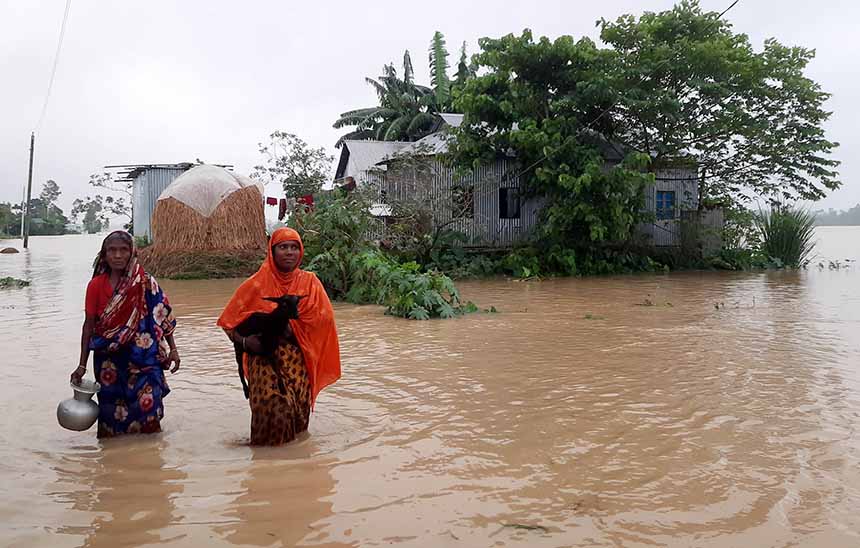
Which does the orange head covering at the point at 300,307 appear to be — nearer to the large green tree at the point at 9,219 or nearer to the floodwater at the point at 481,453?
the floodwater at the point at 481,453

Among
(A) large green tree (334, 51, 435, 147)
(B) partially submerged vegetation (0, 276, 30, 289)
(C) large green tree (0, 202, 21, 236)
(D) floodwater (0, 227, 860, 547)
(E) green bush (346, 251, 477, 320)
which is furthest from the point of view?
(C) large green tree (0, 202, 21, 236)

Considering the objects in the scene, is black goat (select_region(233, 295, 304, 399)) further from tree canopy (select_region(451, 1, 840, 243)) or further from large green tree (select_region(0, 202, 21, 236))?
large green tree (select_region(0, 202, 21, 236))

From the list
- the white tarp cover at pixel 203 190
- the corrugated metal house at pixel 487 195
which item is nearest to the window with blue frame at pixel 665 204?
the corrugated metal house at pixel 487 195

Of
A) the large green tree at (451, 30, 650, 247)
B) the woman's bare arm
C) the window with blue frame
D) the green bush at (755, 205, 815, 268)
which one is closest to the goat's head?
the woman's bare arm

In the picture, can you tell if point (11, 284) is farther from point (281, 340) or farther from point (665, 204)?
point (665, 204)

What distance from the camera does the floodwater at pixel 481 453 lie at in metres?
2.86

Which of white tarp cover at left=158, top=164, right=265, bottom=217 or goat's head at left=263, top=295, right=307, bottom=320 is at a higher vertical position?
white tarp cover at left=158, top=164, right=265, bottom=217

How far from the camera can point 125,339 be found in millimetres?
3852

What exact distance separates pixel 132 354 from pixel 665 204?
18.3 meters

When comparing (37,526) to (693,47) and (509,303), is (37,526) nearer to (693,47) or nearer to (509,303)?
(509,303)

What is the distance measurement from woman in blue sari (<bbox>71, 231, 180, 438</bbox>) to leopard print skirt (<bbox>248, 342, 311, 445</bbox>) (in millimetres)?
577

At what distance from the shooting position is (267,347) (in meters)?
3.82

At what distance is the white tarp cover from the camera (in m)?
16.3

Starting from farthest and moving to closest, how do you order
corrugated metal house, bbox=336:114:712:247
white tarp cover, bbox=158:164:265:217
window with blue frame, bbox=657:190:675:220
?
1. window with blue frame, bbox=657:190:675:220
2. corrugated metal house, bbox=336:114:712:247
3. white tarp cover, bbox=158:164:265:217
